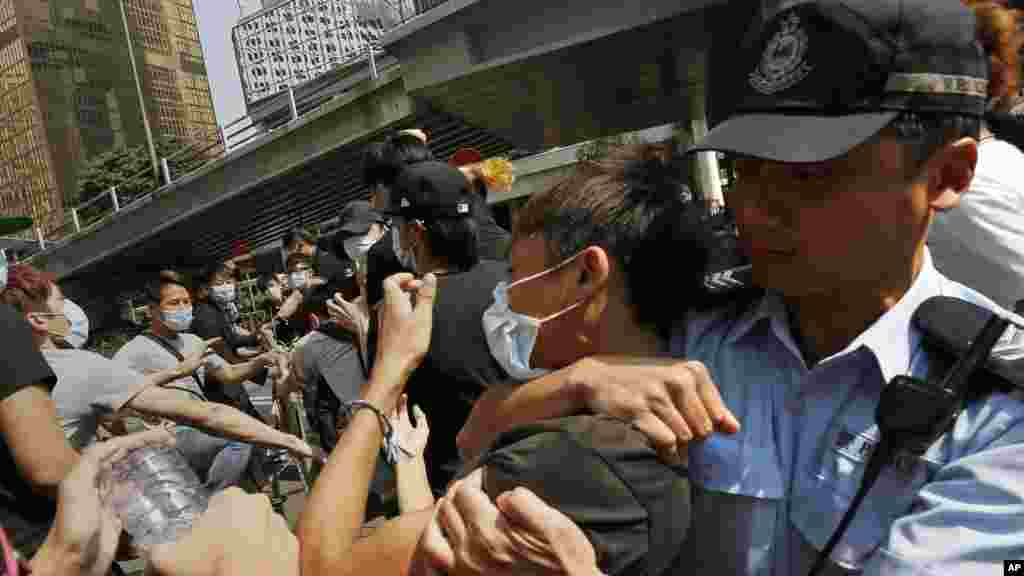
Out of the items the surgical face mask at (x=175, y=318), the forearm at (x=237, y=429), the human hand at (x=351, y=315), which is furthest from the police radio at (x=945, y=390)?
the surgical face mask at (x=175, y=318)

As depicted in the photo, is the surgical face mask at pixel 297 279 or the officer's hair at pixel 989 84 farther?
the surgical face mask at pixel 297 279

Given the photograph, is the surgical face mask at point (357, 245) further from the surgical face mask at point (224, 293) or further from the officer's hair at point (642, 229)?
the surgical face mask at point (224, 293)

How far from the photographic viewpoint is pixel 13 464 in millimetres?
2160

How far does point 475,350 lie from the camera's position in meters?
2.52

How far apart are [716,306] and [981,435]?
1.59ft

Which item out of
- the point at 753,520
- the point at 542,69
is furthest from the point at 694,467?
the point at 542,69

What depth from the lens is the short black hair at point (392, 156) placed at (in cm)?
392

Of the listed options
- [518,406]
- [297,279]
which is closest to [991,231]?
[518,406]

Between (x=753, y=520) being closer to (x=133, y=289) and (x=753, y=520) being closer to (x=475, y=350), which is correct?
(x=475, y=350)

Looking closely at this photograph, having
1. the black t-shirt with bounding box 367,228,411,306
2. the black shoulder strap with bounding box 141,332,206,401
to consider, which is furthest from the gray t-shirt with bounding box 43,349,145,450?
the black shoulder strap with bounding box 141,332,206,401

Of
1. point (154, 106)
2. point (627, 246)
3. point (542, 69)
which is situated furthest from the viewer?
point (154, 106)

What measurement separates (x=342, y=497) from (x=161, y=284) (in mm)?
4144

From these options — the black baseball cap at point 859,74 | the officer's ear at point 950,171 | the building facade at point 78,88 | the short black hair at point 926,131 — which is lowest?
the officer's ear at point 950,171

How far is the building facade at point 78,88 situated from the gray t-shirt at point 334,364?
58.2m
